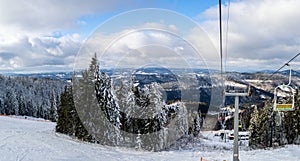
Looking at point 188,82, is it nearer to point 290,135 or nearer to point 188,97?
point 188,97

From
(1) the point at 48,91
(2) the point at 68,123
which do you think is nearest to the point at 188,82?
(2) the point at 68,123

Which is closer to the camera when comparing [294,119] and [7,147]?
[7,147]

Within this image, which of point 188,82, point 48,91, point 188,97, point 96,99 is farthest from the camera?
point 48,91

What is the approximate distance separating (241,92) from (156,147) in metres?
17.9

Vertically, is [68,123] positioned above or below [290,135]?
above

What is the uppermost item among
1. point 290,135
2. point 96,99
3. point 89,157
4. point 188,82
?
point 188,82

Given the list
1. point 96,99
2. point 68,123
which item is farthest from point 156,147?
→ point 68,123

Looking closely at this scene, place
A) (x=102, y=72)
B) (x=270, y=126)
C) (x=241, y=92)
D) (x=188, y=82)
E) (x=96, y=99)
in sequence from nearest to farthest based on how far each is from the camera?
(x=241, y=92) < (x=188, y=82) < (x=96, y=99) < (x=102, y=72) < (x=270, y=126)

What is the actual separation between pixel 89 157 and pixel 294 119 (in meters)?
35.4

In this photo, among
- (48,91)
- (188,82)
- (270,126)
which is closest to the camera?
(188,82)

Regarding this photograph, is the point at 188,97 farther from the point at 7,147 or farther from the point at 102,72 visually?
the point at 7,147

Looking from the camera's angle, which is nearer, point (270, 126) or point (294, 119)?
point (294, 119)

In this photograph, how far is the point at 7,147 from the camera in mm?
18016

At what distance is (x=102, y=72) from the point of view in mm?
30500
